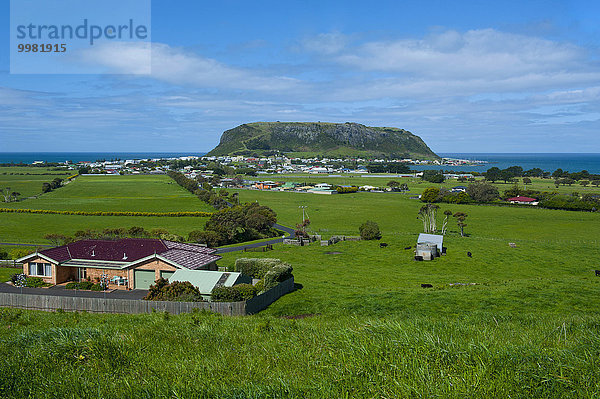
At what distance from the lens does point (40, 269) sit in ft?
108

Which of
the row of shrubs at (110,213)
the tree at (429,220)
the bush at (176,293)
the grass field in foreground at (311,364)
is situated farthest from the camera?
the row of shrubs at (110,213)

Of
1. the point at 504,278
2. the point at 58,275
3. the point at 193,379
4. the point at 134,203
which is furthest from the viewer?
the point at 134,203

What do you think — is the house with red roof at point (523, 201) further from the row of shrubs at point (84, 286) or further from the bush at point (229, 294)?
the row of shrubs at point (84, 286)

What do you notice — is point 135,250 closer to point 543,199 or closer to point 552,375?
point 552,375

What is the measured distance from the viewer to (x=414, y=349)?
8633mm

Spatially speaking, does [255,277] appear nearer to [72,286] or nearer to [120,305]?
[120,305]

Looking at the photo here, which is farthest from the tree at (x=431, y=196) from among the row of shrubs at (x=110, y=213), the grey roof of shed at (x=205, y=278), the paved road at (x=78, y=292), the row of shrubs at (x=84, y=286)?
the row of shrubs at (x=84, y=286)

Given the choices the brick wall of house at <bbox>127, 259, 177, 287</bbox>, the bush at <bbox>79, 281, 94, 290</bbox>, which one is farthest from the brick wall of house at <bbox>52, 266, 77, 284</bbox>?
the brick wall of house at <bbox>127, 259, 177, 287</bbox>

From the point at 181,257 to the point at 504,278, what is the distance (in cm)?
2753

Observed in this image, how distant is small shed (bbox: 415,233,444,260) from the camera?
45284 millimetres

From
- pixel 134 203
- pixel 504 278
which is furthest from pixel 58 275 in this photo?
pixel 134 203

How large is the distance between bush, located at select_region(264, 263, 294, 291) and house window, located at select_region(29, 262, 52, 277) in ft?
55.4

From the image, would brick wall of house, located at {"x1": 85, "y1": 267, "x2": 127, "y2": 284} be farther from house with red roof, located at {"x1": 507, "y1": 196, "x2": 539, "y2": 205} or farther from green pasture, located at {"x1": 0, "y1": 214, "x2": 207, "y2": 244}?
house with red roof, located at {"x1": 507, "y1": 196, "x2": 539, "y2": 205}

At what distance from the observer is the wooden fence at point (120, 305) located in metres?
23.0
